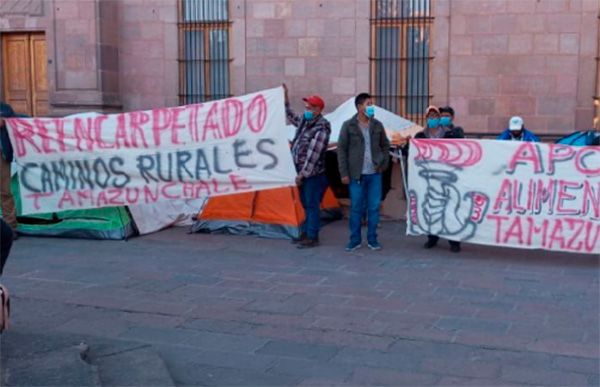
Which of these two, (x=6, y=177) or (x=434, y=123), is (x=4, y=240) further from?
(x=434, y=123)

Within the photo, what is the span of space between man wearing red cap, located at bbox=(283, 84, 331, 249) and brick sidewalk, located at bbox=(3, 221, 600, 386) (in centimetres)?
38

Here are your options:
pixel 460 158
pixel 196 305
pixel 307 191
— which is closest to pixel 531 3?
pixel 460 158

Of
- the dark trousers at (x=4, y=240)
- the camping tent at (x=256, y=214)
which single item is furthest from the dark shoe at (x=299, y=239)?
the dark trousers at (x=4, y=240)

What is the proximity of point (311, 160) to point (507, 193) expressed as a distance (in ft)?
7.12

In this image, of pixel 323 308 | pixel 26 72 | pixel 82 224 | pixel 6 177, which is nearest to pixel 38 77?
pixel 26 72

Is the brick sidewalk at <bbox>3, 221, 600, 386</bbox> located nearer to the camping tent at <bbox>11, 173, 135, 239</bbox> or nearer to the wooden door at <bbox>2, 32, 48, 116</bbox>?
the camping tent at <bbox>11, 173, 135, 239</bbox>

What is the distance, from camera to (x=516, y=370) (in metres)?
4.99

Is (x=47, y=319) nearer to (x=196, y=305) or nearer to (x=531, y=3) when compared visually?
(x=196, y=305)

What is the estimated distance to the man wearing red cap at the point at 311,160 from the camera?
28.9 feet

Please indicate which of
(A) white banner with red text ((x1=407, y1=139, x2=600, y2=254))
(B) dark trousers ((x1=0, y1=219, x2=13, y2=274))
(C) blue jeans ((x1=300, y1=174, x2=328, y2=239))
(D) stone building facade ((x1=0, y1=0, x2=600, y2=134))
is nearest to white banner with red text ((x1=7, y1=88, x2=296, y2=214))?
(C) blue jeans ((x1=300, y1=174, x2=328, y2=239))

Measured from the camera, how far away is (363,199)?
8820 millimetres

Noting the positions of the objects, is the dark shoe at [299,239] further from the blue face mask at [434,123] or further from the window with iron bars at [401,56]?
the window with iron bars at [401,56]

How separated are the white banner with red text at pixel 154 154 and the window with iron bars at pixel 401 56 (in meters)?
4.12

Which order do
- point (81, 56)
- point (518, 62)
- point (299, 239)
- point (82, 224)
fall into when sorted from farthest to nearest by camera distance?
point (81, 56)
point (518, 62)
point (82, 224)
point (299, 239)
